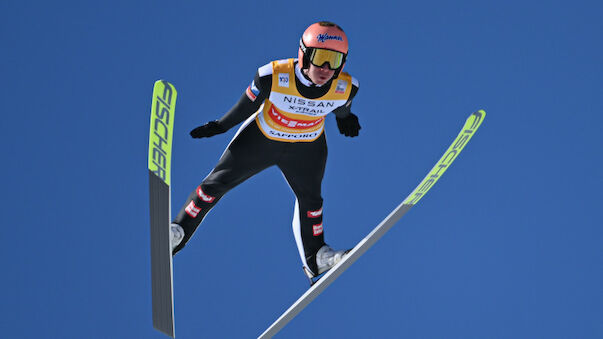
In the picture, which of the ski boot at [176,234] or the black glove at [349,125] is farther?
the black glove at [349,125]

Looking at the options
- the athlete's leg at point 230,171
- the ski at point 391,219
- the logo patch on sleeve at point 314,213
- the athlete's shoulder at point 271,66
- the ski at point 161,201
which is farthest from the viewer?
the logo patch on sleeve at point 314,213

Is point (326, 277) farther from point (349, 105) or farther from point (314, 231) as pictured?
point (349, 105)

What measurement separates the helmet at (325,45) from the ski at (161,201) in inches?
38.5

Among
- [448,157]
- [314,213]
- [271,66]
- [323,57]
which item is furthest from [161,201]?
[448,157]

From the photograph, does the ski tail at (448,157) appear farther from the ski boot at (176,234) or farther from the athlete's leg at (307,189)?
the ski boot at (176,234)

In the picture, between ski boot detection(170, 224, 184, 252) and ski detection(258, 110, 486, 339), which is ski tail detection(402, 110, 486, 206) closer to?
ski detection(258, 110, 486, 339)

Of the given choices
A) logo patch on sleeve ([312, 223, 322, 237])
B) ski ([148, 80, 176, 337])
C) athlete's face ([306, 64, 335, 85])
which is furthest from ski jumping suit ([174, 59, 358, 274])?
ski ([148, 80, 176, 337])

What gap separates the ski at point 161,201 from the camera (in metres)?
4.00

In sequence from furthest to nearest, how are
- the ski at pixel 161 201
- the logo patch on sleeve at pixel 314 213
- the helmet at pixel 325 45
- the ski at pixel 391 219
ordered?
the logo patch on sleeve at pixel 314 213, the ski at pixel 391 219, the helmet at pixel 325 45, the ski at pixel 161 201

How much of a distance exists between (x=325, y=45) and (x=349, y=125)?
2.74 ft

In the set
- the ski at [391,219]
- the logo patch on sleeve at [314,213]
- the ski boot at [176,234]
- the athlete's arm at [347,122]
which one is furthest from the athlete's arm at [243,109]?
the ski at [391,219]

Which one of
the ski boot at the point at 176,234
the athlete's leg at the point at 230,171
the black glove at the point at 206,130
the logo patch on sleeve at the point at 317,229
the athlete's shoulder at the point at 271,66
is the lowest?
the logo patch on sleeve at the point at 317,229

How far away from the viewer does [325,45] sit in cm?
455

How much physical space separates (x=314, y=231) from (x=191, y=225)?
873 millimetres
